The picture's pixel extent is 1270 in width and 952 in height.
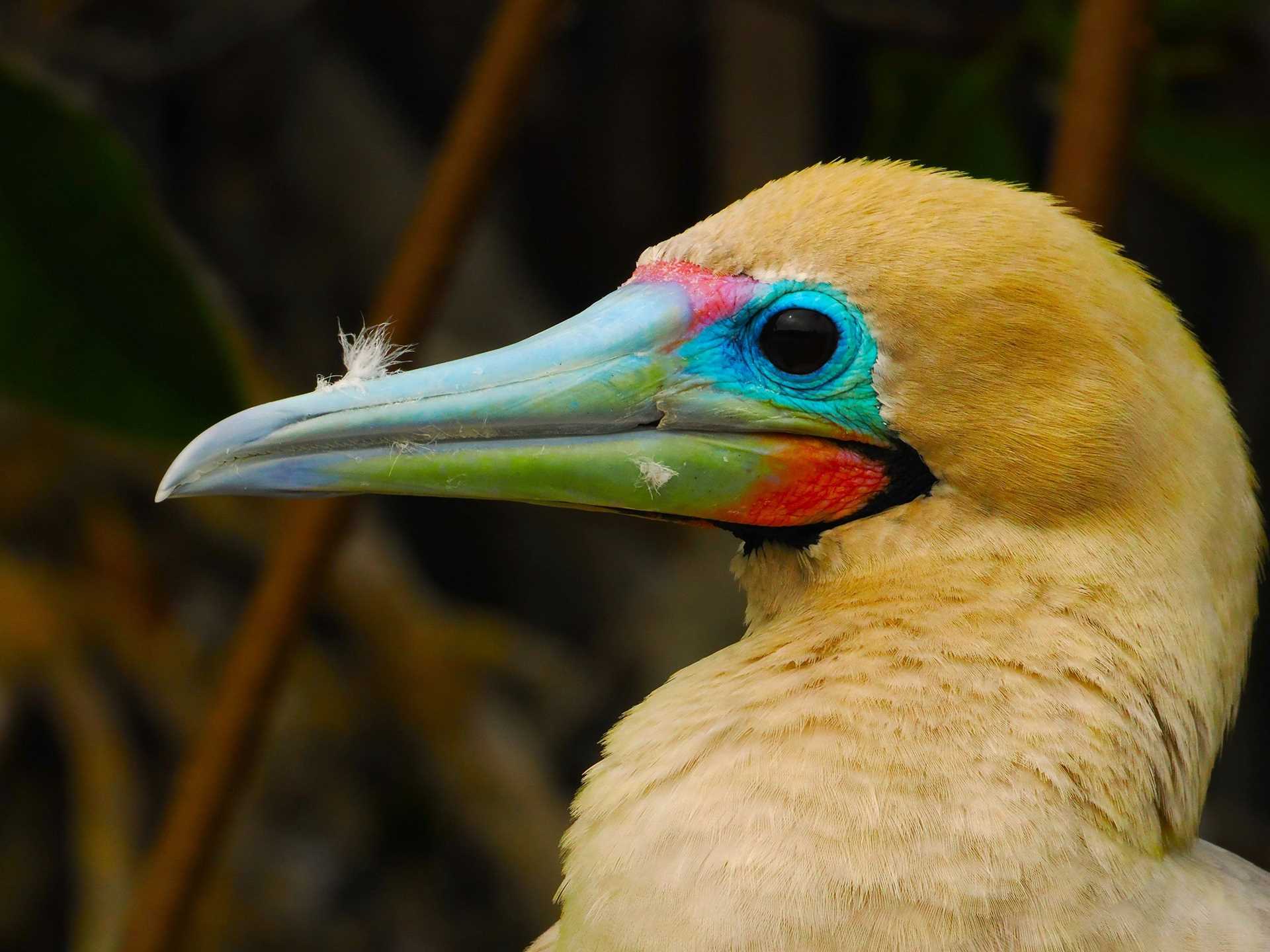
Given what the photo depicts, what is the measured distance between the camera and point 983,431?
1182 mm

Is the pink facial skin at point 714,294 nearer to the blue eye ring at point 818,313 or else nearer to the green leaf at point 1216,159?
the blue eye ring at point 818,313

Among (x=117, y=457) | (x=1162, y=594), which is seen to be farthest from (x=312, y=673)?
(x=1162, y=594)

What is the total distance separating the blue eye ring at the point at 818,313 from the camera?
3.88 ft

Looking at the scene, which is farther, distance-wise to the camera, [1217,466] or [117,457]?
[117,457]

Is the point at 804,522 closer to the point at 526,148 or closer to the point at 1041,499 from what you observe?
the point at 1041,499

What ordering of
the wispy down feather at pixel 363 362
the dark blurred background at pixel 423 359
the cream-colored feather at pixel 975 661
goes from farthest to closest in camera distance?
the dark blurred background at pixel 423 359 < the wispy down feather at pixel 363 362 < the cream-colored feather at pixel 975 661

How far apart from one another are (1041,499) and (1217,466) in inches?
6.3

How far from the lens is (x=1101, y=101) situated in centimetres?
158

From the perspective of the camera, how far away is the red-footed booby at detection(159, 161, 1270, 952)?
108cm

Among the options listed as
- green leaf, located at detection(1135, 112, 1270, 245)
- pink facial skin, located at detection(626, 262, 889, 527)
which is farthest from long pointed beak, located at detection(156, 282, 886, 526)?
green leaf, located at detection(1135, 112, 1270, 245)

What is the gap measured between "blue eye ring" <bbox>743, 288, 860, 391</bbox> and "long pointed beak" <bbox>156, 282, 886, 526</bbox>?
49 mm

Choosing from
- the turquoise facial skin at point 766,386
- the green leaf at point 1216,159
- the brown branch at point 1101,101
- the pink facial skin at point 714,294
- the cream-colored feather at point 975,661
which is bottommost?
the cream-colored feather at point 975,661

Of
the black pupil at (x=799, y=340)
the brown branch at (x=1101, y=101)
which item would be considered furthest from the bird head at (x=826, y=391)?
the brown branch at (x=1101, y=101)

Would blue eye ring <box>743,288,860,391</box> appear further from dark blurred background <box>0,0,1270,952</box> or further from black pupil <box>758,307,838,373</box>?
dark blurred background <box>0,0,1270,952</box>
